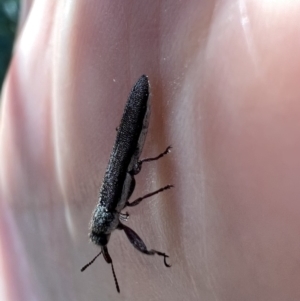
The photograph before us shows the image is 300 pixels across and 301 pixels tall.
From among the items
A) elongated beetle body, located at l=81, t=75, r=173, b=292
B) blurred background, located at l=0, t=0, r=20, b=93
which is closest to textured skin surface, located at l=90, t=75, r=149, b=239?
elongated beetle body, located at l=81, t=75, r=173, b=292

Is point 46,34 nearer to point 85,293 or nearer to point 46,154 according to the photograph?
point 46,154

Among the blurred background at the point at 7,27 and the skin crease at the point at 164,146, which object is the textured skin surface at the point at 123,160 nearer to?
the skin crease at the point at 164,146

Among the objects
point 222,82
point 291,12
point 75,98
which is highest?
point 75,98

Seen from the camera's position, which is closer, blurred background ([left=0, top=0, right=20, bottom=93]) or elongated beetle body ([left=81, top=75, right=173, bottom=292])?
elongated beetle body ([left=81, top=75, right=173, bottom=292])

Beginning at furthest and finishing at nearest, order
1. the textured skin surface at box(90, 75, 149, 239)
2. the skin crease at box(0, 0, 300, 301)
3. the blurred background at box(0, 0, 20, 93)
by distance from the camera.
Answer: the blurred background at box(0, 0, 20, 93), the textured skin surface at box(90, 75, 149, 239), the skin crease at box(0, 0, 300, 301)

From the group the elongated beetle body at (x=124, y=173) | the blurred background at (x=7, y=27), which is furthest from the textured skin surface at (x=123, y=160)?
the blurred background at (x=7, y=27)

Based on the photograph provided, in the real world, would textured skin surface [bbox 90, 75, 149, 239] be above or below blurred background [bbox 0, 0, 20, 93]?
below

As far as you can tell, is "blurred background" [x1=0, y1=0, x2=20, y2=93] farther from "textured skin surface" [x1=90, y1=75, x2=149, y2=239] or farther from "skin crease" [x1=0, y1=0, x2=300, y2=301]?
"textured skin surface" [x1=90, y1=75, x2=149, y2=239]

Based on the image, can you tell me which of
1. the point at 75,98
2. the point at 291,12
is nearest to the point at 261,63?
the point at 291,12
